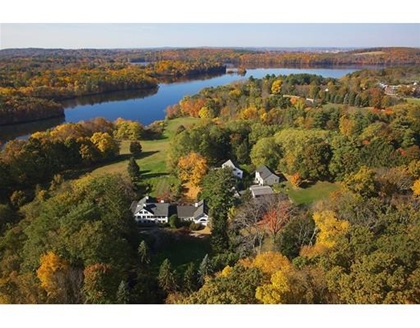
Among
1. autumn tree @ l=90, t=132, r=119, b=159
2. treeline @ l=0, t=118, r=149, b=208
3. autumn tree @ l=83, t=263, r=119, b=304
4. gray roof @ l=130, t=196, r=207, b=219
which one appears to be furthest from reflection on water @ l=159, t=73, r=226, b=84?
autumn tree @ l=83, t=263, r=119, b=304

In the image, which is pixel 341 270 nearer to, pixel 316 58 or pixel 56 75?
pixel 56 75

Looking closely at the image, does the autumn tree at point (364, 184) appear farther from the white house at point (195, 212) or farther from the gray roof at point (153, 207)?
the gray roof at point (153, 207)

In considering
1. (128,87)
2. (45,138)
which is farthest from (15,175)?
(128,87)

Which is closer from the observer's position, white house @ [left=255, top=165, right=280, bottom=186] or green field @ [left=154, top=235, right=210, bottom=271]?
green field @ [left=154, top=235, right=210, bottom=271]

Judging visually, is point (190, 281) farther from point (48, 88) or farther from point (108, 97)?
point (108, 97)

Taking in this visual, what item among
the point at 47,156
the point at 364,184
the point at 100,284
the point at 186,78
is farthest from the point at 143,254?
the point at 186,78

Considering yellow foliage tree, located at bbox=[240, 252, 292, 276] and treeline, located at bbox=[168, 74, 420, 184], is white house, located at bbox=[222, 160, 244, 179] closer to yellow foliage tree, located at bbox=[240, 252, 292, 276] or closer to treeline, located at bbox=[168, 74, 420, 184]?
treeline, located at bbox=[168, 74, 420, 184]

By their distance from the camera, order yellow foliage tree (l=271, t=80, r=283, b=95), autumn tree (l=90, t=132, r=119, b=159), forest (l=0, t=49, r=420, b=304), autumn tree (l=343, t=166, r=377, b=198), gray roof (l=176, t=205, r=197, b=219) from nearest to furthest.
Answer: forest (l=0, t=49, r=420, b=304) < autumn tree (l=343, t=166, r=377, b=198) < gray roof (l=176, t=205, r=197, b=219) < autumn tree (l=90, t=132, r=119, b=159) < yellow foliage tree (l=271, t=80, r=283, b=95)
